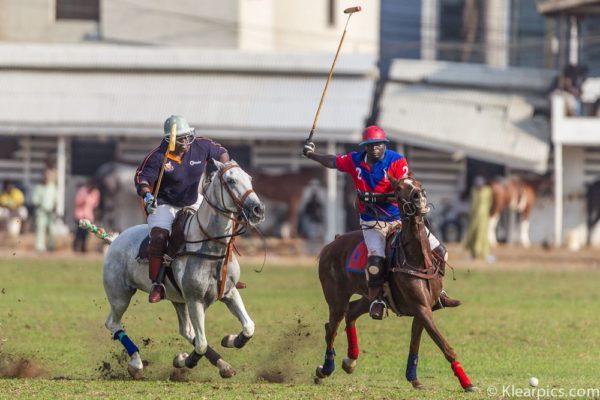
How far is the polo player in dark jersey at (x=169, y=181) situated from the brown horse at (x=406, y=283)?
159cm

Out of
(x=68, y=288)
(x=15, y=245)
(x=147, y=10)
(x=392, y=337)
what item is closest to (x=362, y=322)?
(x=392, y=337)

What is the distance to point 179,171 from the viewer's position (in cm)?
1470

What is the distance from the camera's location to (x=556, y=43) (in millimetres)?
42938

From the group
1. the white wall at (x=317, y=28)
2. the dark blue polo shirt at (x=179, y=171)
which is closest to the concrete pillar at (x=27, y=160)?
the white wall at (x=317, y=28)

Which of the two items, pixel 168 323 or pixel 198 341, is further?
pixel 168 323

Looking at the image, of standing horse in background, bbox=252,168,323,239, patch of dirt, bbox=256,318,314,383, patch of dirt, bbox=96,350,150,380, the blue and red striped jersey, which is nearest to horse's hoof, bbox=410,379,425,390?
patch of dirt, bbox=256,318,314,383

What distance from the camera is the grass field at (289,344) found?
13.6 m

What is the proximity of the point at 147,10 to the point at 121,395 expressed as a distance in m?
30.8

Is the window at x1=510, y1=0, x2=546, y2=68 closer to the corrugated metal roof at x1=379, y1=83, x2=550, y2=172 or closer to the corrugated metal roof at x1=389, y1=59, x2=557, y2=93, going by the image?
the corrugated metal roof at x1=389, y1=59, x2=557, y2=93

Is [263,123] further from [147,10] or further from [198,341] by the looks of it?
[198,341]

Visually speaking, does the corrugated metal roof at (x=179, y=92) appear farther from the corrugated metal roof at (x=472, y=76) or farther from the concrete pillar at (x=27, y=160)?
the corrugated metal roof at (x=472, y=76)

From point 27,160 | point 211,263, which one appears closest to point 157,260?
point 211,263

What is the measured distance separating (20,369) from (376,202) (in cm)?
403

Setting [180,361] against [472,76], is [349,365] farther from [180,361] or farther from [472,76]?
[472,76]
